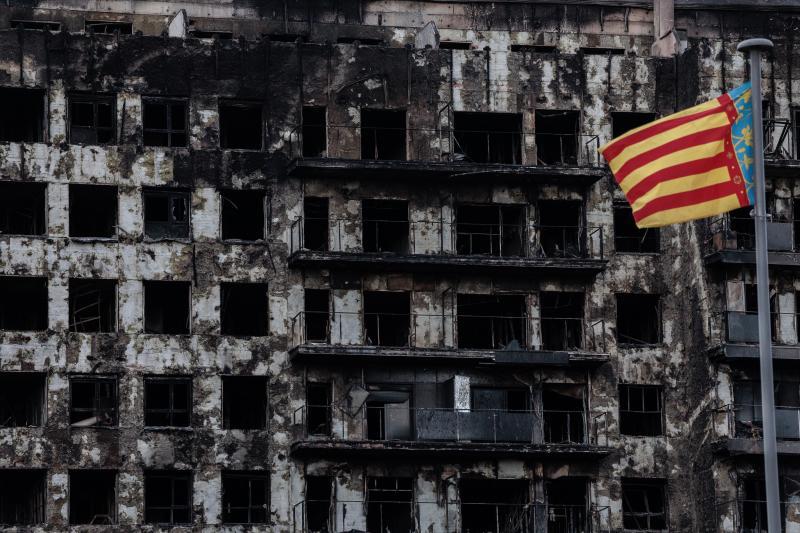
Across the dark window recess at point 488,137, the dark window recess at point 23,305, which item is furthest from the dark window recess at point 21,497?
the dark window recess at point 488,137

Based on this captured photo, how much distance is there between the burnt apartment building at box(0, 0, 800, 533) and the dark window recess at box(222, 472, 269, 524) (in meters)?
0.10

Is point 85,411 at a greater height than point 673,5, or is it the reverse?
point 673,5

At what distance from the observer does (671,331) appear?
81312 millimetres

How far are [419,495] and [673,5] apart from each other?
23.7 meters

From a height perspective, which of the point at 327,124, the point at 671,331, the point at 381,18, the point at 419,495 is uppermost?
the point at 381,18

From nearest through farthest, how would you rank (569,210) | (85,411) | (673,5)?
(85,411), (569,210), (673,5)

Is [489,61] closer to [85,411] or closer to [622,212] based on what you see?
[622,212]

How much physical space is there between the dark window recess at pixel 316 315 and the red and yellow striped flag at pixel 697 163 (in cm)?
3301

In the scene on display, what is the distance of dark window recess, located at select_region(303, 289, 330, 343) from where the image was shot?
261 ft

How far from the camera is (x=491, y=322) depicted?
267 feet

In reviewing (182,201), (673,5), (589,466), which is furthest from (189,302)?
(673,5)

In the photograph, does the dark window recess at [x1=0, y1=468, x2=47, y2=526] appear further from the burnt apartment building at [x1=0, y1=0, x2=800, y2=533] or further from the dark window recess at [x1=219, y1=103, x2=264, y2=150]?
the dark window recess at [x1=219, y1=103, x2=264, y2=150]

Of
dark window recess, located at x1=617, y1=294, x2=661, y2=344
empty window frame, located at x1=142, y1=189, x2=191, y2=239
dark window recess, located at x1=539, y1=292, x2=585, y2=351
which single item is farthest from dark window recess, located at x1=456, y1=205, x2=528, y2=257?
empty window frame, located at x1=142, y1=189, x2=191, y2=239

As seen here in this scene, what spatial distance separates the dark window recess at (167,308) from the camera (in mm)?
79000
